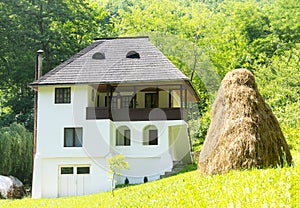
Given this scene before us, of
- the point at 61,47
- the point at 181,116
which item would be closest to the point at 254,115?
the point at 181,116

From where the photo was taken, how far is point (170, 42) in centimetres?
4322

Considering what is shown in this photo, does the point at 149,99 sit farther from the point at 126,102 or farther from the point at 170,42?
the point at 170,42

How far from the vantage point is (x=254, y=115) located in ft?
45.6

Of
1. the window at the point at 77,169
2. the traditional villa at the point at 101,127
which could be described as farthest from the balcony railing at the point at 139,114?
the window at the point at 77,169

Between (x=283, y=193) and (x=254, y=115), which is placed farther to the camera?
(x=254, y=115)

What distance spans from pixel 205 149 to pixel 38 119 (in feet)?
46.1

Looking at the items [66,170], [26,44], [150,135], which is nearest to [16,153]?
[66,170]

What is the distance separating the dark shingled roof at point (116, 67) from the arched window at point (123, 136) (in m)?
2.71

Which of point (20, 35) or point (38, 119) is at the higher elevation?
point (20, 35)

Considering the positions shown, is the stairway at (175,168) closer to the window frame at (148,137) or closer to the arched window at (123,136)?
the window frame at (148,137)

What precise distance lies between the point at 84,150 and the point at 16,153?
7051 mm

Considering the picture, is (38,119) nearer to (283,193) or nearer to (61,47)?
(61,47)

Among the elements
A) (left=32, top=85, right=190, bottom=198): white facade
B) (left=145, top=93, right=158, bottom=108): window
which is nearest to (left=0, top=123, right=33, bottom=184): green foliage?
(left=32, top=85, right=190, bottom=198): white facade

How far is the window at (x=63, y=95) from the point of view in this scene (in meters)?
26.7
